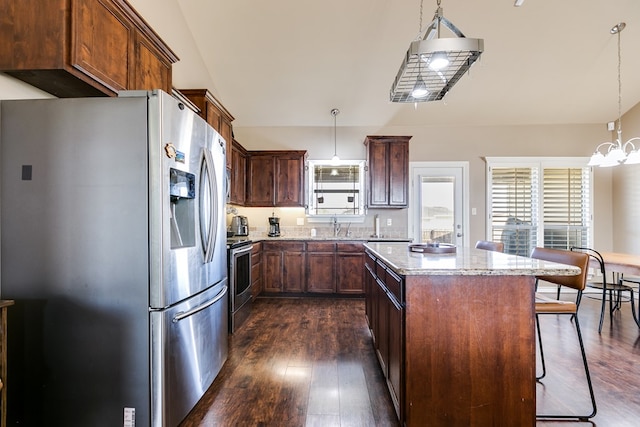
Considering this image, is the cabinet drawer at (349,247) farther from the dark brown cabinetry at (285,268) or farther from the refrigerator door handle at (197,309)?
the refrigerator door handle at (197,309)

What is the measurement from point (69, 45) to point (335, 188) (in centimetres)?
385

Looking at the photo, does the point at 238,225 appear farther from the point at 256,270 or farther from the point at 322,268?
the point at 322,268

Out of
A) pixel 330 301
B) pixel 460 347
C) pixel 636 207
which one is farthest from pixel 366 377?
pixel 636 207

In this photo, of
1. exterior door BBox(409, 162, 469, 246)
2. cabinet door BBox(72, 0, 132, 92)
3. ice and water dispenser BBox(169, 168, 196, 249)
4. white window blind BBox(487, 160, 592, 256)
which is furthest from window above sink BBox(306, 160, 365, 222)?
cabinet door BBox(72, 0, 132, 92)

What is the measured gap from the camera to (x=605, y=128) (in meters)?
4.97

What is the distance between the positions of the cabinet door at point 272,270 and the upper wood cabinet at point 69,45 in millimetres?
3055

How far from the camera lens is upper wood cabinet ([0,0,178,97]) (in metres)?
1.45

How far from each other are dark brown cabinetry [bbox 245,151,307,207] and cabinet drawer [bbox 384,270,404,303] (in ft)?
10.2

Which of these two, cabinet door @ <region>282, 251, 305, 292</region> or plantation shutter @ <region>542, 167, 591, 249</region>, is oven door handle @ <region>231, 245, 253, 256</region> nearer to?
cabinet door @ <region>282, 251, 305, 292</region>

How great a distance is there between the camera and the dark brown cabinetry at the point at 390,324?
5.31ft

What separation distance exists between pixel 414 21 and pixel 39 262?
4.02 m

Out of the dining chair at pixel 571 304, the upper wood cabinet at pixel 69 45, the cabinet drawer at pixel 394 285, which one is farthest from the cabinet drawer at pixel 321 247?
the upper wood cabinet at pixel 69 45

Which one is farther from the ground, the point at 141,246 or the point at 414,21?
the point at 414,21

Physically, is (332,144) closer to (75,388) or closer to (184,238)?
(184,238)
